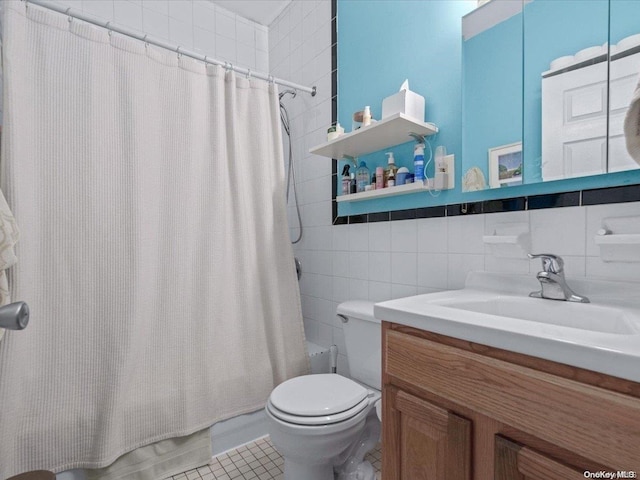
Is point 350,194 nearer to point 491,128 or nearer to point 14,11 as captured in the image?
point 491,128

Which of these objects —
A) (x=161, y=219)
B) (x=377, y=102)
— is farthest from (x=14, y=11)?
(x=377, y=102)

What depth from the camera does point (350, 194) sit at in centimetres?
163

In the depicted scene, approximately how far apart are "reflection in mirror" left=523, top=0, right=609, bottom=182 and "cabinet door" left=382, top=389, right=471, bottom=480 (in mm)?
789

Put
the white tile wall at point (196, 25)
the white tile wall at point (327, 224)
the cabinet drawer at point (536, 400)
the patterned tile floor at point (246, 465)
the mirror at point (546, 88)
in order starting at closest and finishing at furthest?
the cabinet drawer at point (536, 400), the mirror at point (546, 88), the white tile wall at point (327, 224), the patterned tile floor at point (246, 465), the white tile wall at point (196, 25)

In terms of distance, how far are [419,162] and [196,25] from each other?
1.85m

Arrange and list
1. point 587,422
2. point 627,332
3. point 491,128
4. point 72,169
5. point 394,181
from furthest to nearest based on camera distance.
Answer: point 394,181 < point 72,169 < point 491,128 < point 627,332 < point 587,422

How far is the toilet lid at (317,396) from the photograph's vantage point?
1.10 meters

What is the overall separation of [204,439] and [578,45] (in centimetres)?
204

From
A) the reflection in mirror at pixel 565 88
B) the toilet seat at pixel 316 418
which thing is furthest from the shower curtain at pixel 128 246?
the reflection in mirror at pixel 565 88

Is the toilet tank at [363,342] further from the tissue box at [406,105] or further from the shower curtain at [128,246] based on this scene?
the tissue box at [406,105]

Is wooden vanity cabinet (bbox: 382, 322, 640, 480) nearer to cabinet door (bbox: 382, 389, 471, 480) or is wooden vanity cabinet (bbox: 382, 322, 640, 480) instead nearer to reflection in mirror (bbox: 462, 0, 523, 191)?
cabinet door (bbox: 382, 389, 471, 480)

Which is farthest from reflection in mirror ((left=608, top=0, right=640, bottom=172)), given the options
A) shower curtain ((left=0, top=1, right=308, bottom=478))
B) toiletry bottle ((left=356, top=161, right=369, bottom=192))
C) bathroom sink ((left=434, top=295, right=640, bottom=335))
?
shower curtain ((left=0, top=1, right=308, bottom=478))

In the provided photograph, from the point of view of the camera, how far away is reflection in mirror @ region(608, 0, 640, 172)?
854mm

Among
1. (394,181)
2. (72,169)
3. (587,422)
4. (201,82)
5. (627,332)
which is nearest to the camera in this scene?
(587,422)
